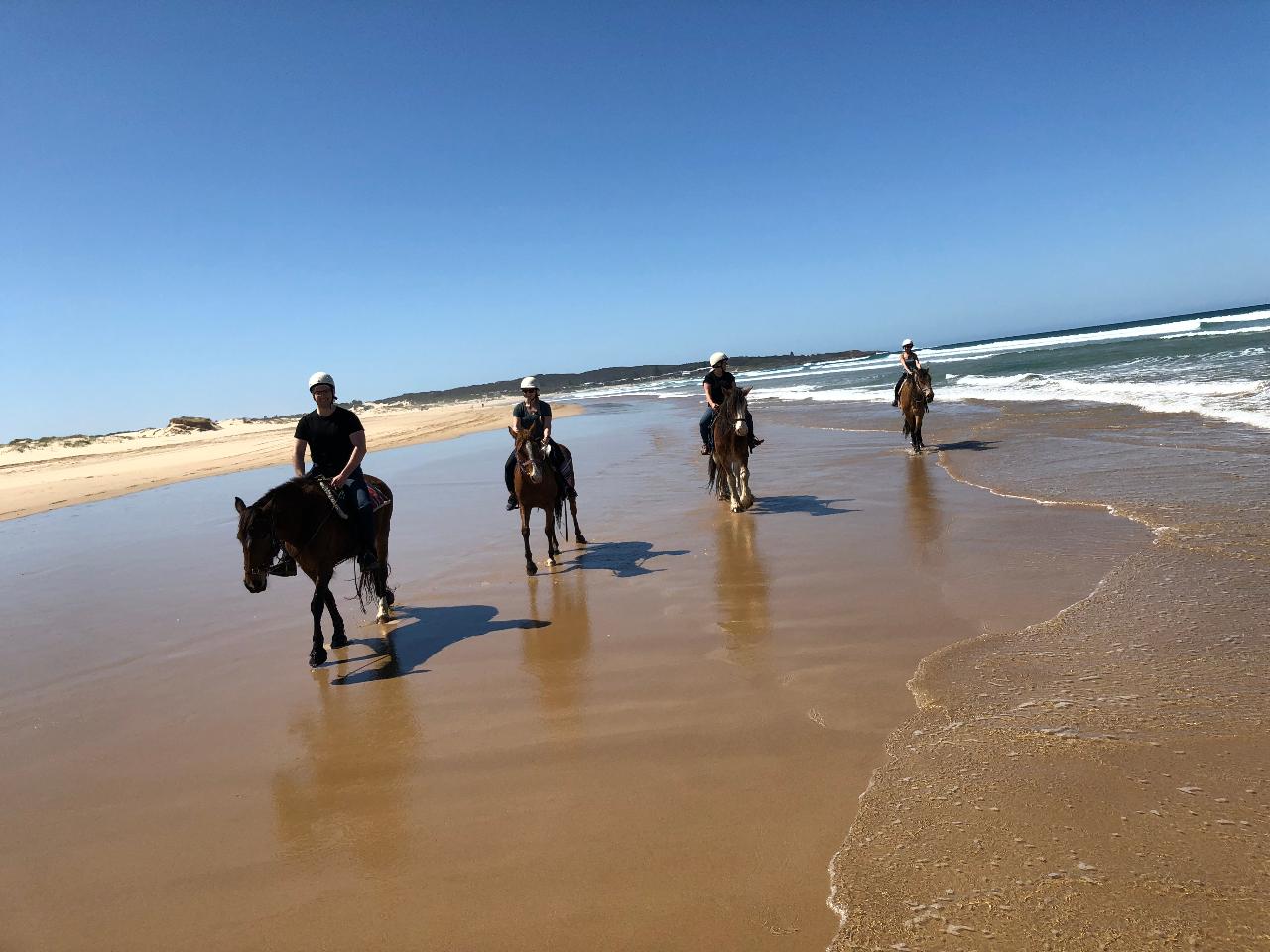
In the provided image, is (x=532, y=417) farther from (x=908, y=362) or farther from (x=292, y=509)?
(x=908, y=362)

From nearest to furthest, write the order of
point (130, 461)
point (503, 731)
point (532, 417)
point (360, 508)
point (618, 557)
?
point (503, 731), point (360, 508), point (618, 557), point (532, 417), point (130, 461)

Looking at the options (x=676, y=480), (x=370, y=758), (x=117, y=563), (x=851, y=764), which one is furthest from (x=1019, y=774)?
(x=117, y=563)

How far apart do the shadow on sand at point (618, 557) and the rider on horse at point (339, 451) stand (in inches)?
80.2

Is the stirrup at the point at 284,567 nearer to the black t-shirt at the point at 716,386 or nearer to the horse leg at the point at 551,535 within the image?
the horse leg at the point at 551,535

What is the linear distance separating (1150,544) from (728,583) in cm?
354

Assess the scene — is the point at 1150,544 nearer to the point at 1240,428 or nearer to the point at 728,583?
the point at 728,583

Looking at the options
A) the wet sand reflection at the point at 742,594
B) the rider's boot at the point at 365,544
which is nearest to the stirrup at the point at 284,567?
the rider's boot at the point at 365,544

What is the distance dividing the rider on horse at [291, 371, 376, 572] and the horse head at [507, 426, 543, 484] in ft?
5.88

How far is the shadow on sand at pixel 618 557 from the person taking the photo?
7.27 meters

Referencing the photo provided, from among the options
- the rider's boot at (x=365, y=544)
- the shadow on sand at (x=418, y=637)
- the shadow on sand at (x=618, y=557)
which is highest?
the rider's boot at (x=365, y=544)

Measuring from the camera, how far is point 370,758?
3969 millimetres

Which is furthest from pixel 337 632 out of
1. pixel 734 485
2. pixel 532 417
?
pixel 734 485

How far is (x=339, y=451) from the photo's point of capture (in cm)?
613

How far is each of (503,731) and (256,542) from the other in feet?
7.89
